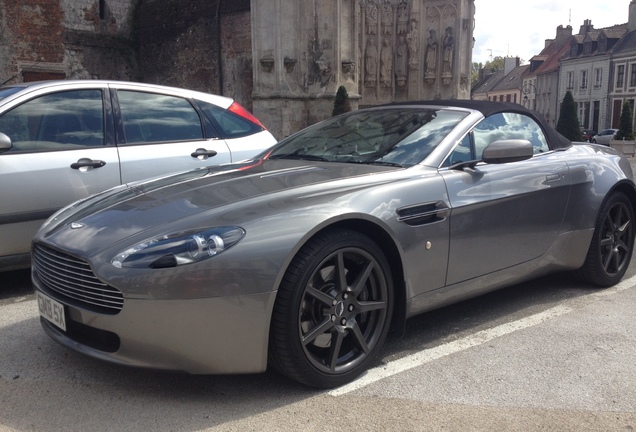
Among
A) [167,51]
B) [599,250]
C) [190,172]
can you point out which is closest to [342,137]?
[190,172]

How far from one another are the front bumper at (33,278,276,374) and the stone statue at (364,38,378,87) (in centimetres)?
1805

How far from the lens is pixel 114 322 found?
9.00ft

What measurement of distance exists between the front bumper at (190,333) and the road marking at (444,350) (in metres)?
0.57

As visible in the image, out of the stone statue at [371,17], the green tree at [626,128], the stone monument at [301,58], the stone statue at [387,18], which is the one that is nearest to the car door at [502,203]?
the stone monument at [301,58]

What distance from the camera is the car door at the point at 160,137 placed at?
501 cm

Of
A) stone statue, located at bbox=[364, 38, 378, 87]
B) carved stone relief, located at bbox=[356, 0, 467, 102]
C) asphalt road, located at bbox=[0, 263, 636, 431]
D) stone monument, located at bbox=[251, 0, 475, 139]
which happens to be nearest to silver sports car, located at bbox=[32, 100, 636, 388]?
asphalt road, located at bbox=[0, 263, 636, 431]

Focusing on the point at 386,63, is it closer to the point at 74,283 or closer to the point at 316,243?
the point at 316,243

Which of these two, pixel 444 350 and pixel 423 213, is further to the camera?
pixel 444 350

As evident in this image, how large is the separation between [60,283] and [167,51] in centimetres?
1966

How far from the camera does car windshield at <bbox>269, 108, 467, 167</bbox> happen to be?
3832 mm

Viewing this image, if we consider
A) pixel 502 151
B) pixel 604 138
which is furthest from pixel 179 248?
pixel 604 138

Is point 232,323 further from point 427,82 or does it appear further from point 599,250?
point 427,82

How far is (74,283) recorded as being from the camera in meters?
2.94

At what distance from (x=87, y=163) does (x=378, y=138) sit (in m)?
2.33
